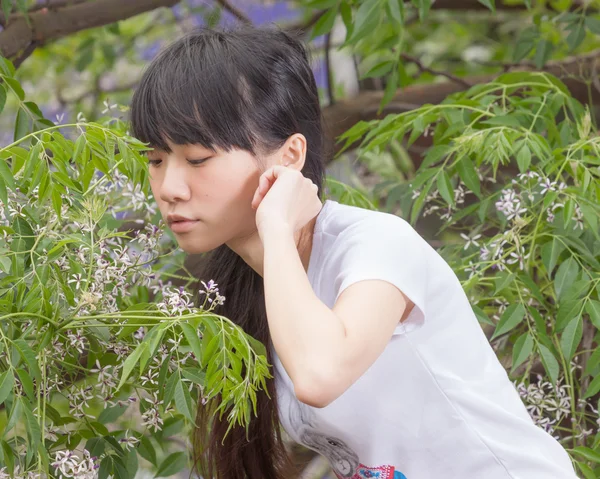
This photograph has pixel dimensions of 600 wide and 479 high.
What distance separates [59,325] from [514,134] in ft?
3.00

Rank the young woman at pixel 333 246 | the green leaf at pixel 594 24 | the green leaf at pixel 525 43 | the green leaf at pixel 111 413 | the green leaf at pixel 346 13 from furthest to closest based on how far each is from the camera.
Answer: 1. the green leaf at pixel 525 43
2. the green leaf at pixel 594 24
3. the green leaf at pixel 346 13
4. the green leaf at pixel 111 413
5. the young woman at pixel 333 246

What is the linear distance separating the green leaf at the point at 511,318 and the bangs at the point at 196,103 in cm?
56

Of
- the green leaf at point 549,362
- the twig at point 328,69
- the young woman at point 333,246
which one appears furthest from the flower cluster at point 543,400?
the twig at point 328,69

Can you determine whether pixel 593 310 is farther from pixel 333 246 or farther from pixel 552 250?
pixel 333 246

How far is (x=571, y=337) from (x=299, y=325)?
2.19 ft

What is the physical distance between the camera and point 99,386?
1405 mm

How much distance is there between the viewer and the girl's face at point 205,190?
4.14 feet

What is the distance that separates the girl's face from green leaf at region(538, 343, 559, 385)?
58 cm

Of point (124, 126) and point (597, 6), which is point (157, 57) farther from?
point (597, 6)

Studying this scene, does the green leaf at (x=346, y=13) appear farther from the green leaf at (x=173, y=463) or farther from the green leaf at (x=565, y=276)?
the green leaf at (x=173, y=463)

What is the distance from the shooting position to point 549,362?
1.58 m

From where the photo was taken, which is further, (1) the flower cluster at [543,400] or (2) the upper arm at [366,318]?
Result: (1) the flower cluster at [543,400]

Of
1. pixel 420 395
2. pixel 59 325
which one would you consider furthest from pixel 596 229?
pixel 59 325

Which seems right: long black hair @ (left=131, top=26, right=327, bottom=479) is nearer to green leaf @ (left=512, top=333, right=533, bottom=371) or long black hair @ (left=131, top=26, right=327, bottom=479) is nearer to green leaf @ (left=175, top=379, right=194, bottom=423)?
green leaf @ (left=175, top=379, right=194, bottom=423)
